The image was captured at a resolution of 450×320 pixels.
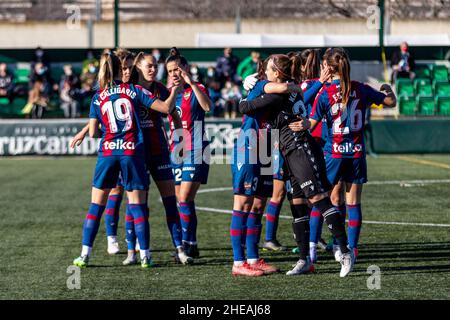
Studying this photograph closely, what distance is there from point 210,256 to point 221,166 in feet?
43.0

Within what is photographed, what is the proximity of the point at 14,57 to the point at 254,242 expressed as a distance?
809 inches

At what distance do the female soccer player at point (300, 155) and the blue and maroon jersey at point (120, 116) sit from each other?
49.3 inches

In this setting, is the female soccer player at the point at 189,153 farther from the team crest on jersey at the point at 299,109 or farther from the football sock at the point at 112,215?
the team crest on jersey at the point at 299,109

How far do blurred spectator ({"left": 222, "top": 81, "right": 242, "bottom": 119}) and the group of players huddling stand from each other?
16545mm

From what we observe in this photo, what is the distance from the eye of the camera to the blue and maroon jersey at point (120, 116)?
10539 mm

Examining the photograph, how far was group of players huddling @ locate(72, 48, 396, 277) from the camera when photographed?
32.9 feet

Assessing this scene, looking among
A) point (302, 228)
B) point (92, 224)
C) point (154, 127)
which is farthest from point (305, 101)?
point (92, 224)

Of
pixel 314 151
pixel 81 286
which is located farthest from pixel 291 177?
pixel 81 286

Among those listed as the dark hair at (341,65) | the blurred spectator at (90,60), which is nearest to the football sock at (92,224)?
the dark hair at (341,65)

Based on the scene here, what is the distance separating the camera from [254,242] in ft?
34.8

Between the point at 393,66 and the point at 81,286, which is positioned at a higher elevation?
the point at 393,66

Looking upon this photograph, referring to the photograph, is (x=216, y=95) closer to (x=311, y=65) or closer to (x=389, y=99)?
(x=311, y=65)
